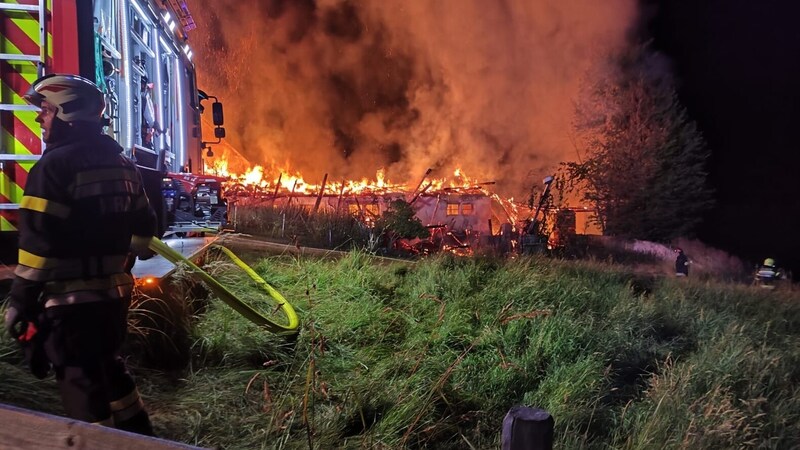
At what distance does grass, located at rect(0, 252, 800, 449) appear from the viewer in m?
3.21

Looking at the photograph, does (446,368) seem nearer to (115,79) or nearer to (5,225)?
(5,225)

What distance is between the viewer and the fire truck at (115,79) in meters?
3.84

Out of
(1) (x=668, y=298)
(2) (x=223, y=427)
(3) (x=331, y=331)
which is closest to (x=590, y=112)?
(1) (x=668, y=298)

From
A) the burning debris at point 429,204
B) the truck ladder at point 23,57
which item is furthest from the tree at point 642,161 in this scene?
the truck ladder at point 23,57

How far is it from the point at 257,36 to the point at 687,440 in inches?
929

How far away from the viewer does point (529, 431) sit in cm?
167

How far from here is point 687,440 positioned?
10.5 ft

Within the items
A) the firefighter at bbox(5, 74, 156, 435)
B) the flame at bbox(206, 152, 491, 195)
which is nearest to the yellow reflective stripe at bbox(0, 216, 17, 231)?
the firefighter at bbox(5, 74, 156, 435)

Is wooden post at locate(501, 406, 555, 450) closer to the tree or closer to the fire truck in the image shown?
the fire truck

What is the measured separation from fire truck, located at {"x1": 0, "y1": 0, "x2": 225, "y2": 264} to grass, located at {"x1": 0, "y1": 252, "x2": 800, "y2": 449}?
1100mm

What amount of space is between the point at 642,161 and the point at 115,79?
20293 mm

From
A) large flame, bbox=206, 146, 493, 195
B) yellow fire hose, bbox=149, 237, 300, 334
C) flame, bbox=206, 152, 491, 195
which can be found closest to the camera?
yellow fire hose, bbox=149, 237, 300, 334

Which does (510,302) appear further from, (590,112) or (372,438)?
(590,112)

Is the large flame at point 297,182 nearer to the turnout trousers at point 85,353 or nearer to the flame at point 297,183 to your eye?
the flame at point 297,183
